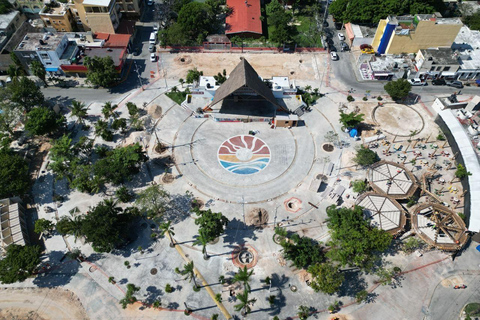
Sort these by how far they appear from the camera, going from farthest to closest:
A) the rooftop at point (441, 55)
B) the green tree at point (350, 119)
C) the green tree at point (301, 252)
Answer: the rooftop at point (441, 55) < the green tree at point (350, 119) < the green tree at point (301, 252)

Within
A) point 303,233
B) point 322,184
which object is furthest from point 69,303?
point 322,184

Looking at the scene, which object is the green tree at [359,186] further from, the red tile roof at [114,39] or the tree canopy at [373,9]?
the red tile roof at [114,39]

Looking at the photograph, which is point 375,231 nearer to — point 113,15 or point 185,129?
point 185,129

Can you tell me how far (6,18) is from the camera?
333 ft

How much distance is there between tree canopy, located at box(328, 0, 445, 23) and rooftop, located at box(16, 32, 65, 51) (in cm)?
8794

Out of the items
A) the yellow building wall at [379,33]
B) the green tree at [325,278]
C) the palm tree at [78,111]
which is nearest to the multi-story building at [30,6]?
the palm tree at [78,111]

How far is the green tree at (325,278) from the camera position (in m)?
53.4

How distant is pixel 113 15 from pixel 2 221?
73.0 m

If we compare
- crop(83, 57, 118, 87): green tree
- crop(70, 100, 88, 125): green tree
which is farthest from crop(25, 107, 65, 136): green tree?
crop(83, 57, 118, 87): green tree

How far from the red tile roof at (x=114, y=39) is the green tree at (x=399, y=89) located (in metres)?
79.8

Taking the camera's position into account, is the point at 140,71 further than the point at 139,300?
Yes

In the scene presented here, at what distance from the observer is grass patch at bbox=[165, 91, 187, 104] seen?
291 ft

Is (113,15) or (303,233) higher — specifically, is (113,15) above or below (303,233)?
above

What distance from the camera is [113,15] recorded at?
104812 mm
